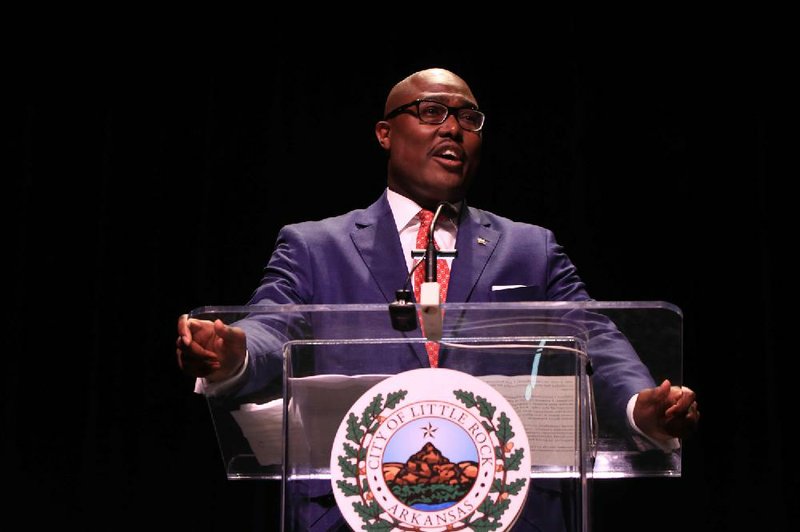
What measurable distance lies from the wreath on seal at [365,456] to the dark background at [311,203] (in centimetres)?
186

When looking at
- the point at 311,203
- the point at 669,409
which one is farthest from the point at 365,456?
the point at 311,203

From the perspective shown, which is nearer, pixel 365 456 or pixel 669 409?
pixel 365 456

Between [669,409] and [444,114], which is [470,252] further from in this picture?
[669,409]

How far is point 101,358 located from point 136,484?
414 mm

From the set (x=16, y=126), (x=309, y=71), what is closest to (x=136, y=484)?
(x=16, y=126)

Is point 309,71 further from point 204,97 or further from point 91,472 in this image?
point 91,472

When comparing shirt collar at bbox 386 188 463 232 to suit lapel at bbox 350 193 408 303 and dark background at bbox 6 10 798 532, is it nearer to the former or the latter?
suit lapel at bbox 350 193 408 303

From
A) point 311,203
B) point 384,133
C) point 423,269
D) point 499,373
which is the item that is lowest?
point 499,373

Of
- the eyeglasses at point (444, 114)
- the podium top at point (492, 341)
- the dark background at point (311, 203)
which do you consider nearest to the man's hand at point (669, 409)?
the podium top at point (492, 341)

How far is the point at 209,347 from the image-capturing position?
152cm

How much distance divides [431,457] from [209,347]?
38cm

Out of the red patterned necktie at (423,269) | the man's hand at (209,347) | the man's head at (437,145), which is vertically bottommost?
the man's hand at (209,347)

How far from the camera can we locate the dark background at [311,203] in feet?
10.6

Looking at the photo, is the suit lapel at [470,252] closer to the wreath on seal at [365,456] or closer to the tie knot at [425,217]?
the tie knot at [425,217]
